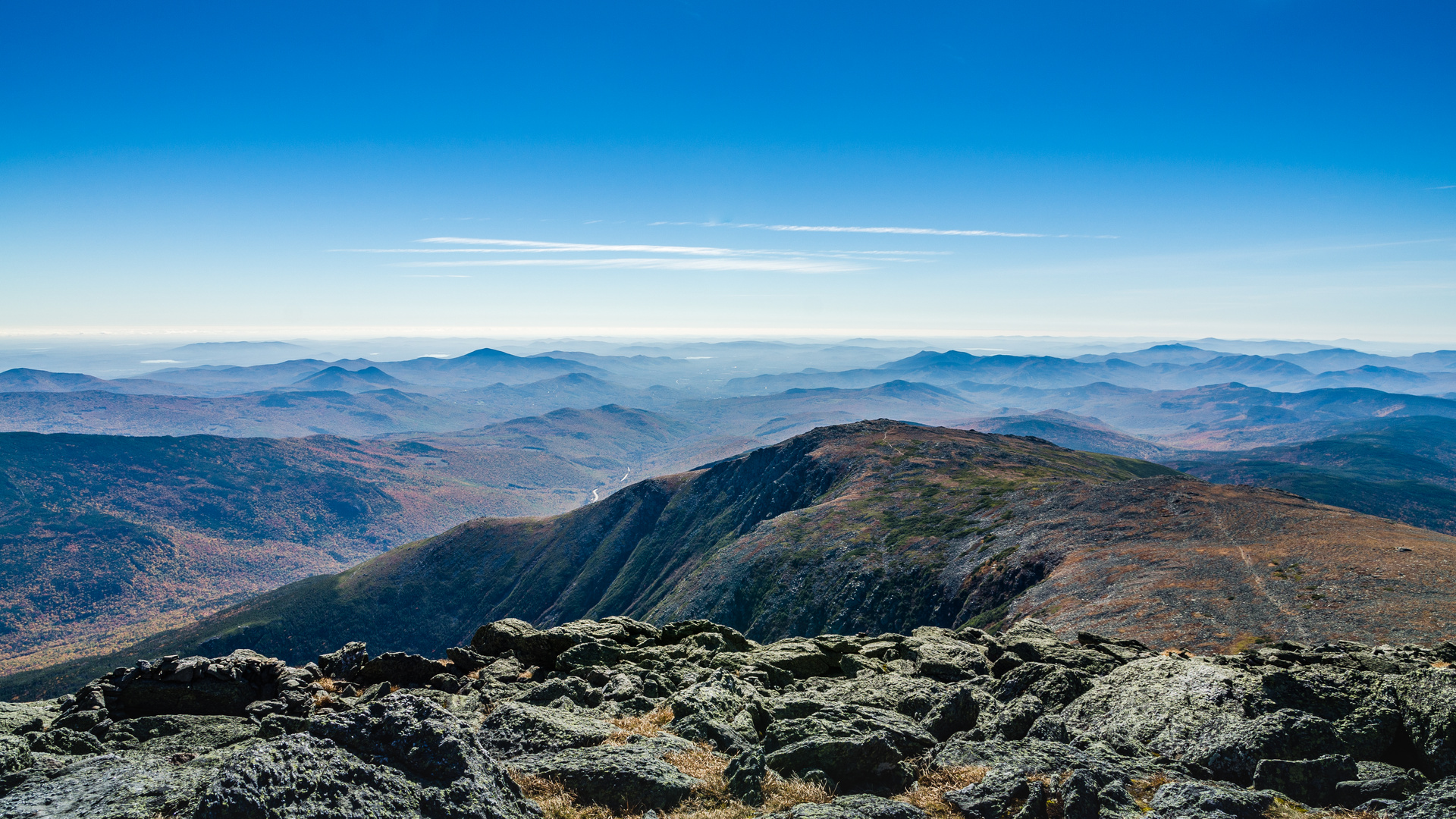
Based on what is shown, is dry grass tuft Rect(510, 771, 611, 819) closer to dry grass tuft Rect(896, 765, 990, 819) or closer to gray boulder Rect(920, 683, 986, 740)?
dry grass tuft Rect(896, 765, 990, 819)

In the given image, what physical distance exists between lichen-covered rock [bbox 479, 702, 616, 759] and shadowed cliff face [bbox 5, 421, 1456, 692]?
4769 centimetres

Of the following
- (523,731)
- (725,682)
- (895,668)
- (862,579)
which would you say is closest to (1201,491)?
(862,579)

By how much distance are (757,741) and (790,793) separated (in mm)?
4093

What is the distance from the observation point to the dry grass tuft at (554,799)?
13.4 m

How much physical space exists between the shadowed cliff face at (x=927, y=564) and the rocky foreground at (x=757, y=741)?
1317 inches

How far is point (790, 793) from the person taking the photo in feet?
47.6

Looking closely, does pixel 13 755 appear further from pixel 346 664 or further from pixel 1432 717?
pixel 1432 717

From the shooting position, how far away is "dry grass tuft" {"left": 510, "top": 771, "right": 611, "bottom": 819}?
44.0 feet

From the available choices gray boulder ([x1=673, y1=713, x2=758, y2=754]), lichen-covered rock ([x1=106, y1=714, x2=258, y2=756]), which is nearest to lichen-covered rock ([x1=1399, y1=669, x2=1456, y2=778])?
gray boulder ([x1=673, y1=713, x2=758, y2=754])

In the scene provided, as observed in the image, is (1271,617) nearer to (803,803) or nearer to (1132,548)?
(1132,548)

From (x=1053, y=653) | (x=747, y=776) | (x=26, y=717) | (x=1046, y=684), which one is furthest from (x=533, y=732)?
(x=1053, y=653)

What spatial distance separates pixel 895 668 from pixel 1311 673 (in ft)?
45.0

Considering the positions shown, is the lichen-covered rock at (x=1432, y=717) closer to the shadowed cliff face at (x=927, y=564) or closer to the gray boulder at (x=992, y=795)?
the gray boulder at (x=992, y=795)

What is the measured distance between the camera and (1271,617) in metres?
48.1
